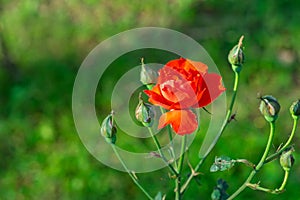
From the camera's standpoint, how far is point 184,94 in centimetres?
82

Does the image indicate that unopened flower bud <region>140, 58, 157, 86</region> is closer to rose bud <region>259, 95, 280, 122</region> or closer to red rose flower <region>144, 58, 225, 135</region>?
red rose flower <region>144, 58, 225, 135</region>

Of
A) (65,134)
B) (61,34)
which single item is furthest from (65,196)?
(61,34)

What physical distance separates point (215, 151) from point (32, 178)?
0.59 m

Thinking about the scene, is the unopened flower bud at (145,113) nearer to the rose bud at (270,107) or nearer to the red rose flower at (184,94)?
the red rose flower at (184,94)

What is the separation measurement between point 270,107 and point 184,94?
0.13 m

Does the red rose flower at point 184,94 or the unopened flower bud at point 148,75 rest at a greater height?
the unopened flower bud at point 148,75

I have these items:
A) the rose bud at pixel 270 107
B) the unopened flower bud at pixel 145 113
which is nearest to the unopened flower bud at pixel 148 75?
the unopened flower bud at pixel 145 113

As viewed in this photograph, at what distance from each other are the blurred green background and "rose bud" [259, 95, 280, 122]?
0.93m

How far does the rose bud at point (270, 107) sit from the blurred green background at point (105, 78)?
0.93m

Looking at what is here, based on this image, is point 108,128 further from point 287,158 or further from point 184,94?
point 287,158

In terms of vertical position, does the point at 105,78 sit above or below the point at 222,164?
above

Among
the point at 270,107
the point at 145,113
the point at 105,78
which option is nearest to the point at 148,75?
the point at 145,113

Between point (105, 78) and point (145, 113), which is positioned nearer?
point (145, 113)

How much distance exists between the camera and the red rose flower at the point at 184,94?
0.82 meters
